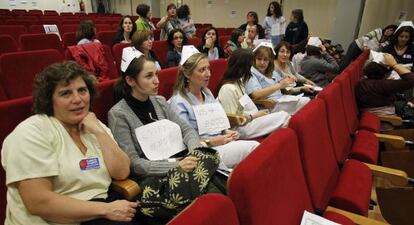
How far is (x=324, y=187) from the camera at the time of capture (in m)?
1.39

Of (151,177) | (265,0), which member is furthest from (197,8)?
(151,177)

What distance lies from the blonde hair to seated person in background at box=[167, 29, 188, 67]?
54.3 inches

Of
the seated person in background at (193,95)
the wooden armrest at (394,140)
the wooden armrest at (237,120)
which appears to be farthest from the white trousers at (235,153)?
the wooden armrest at (394,140)

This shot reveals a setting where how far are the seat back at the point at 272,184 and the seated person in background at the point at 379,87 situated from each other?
1.88m

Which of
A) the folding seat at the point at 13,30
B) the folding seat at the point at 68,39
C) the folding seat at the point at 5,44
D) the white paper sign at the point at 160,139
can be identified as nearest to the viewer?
the white paper sign at the point at 160,139

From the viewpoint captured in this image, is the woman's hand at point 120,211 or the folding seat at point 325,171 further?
the folding seat at point 325,171

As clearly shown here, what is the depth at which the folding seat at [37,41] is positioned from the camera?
3408 millimetres

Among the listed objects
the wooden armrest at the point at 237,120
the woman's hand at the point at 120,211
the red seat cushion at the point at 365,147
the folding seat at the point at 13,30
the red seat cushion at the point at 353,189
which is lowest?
the red seat cushion at the point at 365,147

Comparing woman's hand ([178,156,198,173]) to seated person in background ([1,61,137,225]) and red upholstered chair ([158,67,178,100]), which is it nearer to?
seated person in background ([1,61,137,225])

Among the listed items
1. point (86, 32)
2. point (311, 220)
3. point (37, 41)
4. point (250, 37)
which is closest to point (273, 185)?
point (311, 220)

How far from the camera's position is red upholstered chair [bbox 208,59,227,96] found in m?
2.68

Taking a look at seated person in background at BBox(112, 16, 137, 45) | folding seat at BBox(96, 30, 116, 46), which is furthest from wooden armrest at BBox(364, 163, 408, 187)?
folding seat at BBox(96, 30, 116, 46)

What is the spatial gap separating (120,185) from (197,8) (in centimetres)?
1051

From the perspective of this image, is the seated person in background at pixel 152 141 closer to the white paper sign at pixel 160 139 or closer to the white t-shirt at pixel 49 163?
the white paper sign at pixel 160 139
